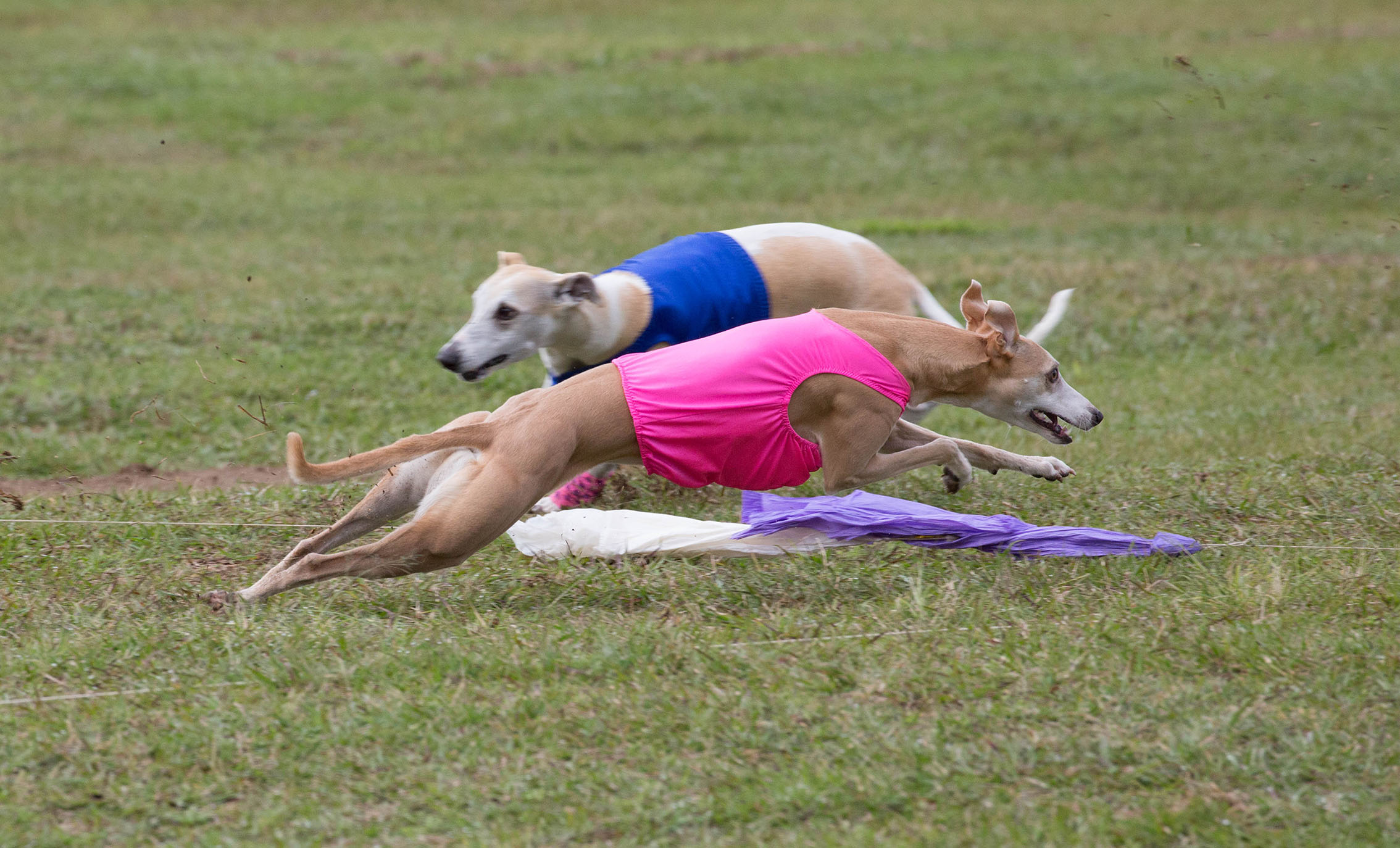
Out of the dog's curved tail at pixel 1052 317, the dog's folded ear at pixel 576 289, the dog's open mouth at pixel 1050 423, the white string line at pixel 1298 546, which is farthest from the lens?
the dog's folded ear at pixel 576 289

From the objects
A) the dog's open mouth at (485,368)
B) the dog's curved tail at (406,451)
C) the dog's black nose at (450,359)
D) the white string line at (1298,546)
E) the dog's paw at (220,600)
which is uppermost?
the dog's curved tail at (406,451)

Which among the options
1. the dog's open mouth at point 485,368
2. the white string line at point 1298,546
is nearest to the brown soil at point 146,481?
the dog's open mouth at point 485,368

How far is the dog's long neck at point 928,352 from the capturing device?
5762mm

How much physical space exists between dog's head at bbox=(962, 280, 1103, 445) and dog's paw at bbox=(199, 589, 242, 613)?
315cm

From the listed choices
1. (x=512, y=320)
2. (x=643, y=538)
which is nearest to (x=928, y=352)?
(x=643, y=538)

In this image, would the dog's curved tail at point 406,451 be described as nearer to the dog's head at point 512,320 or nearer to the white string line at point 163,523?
the white string line at point 163,523

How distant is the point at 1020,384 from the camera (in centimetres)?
590

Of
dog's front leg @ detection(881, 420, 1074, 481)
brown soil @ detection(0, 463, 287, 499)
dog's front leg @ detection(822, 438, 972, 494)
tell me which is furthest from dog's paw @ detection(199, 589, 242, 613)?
dog's front leg @ detection(881, 420, 1074, 481)

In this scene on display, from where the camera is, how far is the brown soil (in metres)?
7.57

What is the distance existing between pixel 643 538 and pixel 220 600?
1.71m

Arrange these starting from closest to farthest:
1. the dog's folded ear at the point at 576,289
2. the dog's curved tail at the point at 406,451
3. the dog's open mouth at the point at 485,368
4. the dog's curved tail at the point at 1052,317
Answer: the dog's curved tail at the point at 406,451 < the dog's curved tail at the point at 1052,317 < the dog's folded ear at the point at 576,289 < the dog's open mouth at the point at 485,368

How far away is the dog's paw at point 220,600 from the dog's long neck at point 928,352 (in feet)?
8.78

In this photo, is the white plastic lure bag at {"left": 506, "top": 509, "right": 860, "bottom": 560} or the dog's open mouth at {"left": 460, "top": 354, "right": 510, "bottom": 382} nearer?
the white plastic lure bag at {"left": 506, "top": 509, "right": 860, "bottom": 560}

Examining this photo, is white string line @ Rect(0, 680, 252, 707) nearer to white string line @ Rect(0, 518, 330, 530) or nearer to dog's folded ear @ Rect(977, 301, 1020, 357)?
white string line @ Rect(0, 518, 330, 530)
